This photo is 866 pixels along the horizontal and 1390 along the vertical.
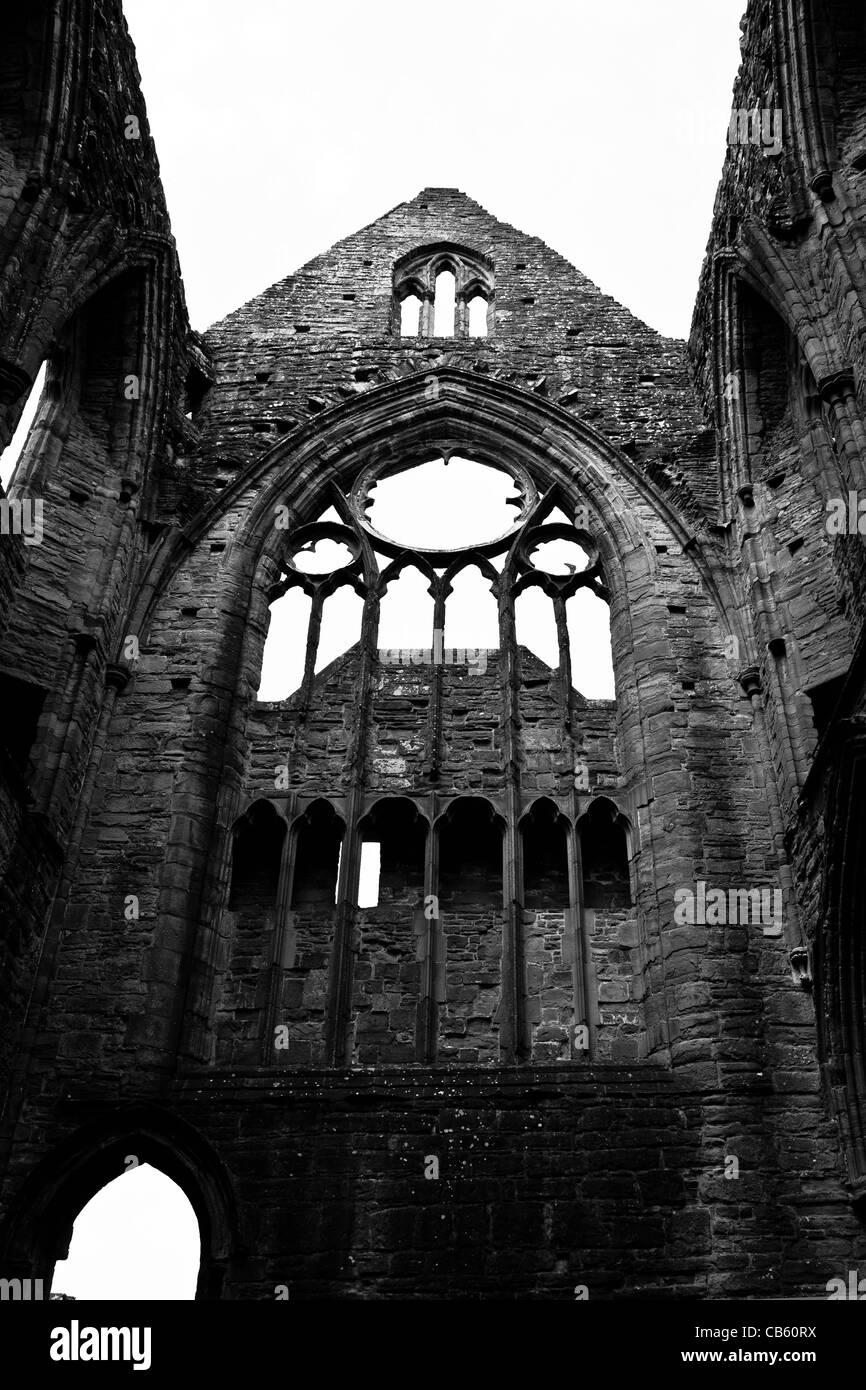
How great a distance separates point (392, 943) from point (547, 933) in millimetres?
1058

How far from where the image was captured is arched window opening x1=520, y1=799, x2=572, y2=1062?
28.7ft

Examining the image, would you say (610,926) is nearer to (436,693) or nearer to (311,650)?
(436,693)

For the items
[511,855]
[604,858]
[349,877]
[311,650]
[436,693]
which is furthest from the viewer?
[311,650]

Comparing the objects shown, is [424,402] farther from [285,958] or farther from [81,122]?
[285,958]

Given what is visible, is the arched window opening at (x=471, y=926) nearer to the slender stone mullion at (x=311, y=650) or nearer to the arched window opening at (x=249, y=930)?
the arched window opening at (x=249, y=930)

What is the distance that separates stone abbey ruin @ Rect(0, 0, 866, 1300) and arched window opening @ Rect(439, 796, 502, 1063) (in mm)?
27

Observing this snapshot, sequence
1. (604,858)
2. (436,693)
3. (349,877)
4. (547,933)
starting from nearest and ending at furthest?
(547,933) → (349,877) → (604,858) → (436,693)

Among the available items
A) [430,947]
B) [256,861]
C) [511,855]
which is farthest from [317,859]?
[511,855]

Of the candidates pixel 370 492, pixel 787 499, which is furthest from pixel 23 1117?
pixel 787 499

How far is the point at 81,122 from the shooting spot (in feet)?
33.3

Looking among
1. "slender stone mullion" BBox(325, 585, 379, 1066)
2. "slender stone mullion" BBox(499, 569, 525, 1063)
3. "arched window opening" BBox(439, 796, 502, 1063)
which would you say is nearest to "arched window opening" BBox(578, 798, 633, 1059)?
"slender stone mullion" BBox(499, 569, 525, 1063)

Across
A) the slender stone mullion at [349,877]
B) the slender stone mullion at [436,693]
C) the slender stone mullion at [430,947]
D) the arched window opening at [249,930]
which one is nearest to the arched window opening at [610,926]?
Result: the slender stone mullion at [430,947]

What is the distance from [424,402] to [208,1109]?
7.07 metres

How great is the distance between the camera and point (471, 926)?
30.4ft
